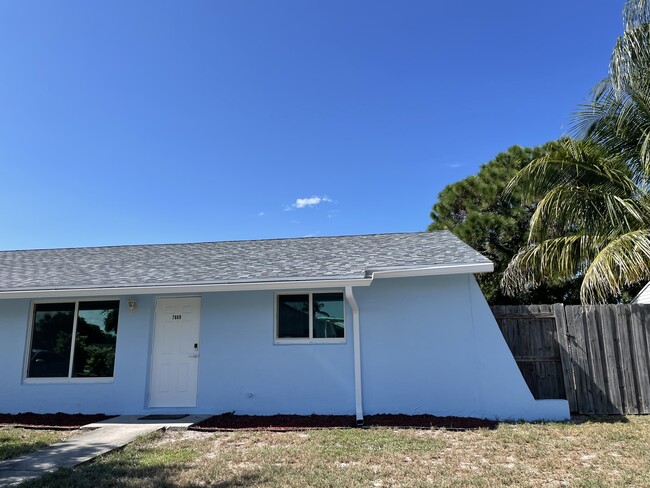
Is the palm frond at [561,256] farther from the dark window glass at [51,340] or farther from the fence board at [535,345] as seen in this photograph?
the dark window glass at [51,340]

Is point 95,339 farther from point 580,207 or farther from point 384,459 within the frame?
point 580,207

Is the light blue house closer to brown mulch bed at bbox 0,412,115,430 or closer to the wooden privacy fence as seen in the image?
brown mulch bed at bbox 0,412,115,430

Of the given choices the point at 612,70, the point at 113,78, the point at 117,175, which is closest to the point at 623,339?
the point at 612,70

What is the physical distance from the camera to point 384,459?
188 inches

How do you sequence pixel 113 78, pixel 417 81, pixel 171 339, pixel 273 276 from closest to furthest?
pixel 273 276 < pixel 171 339 < pixel 113 78 < pixel 417 81

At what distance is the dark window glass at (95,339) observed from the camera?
8.23 metres

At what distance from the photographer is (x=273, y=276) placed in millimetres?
7531

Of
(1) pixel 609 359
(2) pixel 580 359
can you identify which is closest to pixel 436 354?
(2) pixel 580 359

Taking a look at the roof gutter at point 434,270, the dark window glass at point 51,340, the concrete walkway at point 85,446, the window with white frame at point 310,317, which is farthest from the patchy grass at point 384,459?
the dark window glass at point 51,340

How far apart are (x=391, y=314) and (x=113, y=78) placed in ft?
29.3

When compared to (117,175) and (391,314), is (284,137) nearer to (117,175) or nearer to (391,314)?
(117,175)

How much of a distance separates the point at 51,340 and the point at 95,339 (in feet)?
3.13

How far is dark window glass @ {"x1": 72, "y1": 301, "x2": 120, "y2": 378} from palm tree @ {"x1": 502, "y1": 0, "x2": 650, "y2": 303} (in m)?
8.52

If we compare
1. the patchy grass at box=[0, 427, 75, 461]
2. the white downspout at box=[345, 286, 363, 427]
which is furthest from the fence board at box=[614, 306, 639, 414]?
the patchy grass at box=[0, 427, 75, 461]
